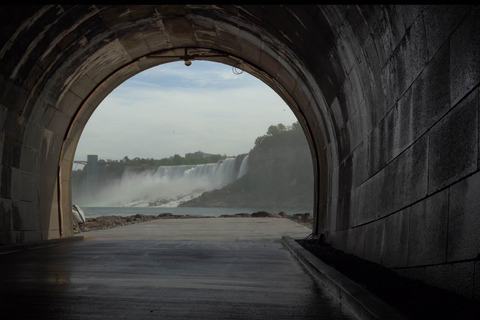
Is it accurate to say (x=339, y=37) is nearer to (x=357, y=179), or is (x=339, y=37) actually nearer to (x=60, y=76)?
(x=357, y=179)

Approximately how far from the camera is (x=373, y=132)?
752cm

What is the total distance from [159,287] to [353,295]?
8.11ft

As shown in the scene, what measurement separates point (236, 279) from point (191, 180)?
440 ft

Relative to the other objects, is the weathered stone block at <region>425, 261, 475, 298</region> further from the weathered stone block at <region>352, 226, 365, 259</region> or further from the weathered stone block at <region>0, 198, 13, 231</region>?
the weathered stone block at <region>0, 198, 13, 231</region>

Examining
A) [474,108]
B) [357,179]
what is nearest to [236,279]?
[357,179]

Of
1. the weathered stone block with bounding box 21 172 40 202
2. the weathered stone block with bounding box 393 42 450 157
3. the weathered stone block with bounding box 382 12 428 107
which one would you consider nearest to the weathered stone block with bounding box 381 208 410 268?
the weathered stone block with bounding box 393 42 450 157

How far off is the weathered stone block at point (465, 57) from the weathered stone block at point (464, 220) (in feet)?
2.33

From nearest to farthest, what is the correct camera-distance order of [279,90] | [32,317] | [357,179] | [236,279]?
1. [32,317]
2. [236,279]
3. [357,179]
4. [279,90]

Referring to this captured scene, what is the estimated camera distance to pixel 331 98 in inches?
395

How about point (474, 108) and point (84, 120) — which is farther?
point (84, 120)

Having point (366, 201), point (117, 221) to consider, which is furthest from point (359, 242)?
point (117, 221)

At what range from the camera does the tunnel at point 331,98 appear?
4559 millimetres

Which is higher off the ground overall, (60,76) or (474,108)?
(60,76)

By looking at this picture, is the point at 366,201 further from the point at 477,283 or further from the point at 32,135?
the point at 32,135
